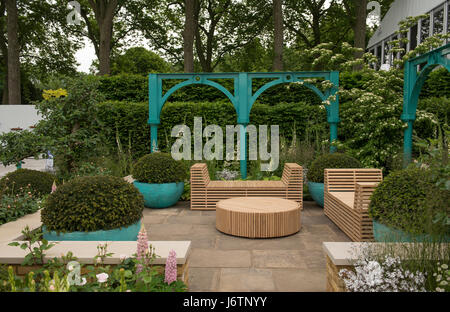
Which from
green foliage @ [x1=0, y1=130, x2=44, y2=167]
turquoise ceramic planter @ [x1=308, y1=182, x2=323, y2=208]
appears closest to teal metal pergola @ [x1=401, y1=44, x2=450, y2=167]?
turquoise ceramic planter @ [x1=308, y1=182, x2=323, y2=208]

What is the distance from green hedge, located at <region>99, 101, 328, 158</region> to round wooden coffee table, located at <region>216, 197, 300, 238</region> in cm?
447

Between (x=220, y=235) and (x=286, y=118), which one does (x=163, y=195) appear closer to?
(x=220, y=235)

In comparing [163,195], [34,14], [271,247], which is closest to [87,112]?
[163,195]

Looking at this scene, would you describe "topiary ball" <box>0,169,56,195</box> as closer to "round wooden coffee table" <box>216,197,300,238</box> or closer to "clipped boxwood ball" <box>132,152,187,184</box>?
"clipped boxwood ball" <box>132,152,187,184</box>

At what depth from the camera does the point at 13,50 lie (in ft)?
54.0

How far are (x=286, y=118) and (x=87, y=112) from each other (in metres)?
4.66

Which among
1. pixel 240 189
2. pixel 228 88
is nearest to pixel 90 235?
pixel 240 189

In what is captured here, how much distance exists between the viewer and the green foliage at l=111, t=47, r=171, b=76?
887 inches

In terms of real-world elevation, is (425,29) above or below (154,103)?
above

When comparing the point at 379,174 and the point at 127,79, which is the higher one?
the point at 127,79

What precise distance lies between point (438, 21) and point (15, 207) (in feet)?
40.1

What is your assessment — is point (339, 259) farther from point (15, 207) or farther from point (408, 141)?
point (408, 141)
